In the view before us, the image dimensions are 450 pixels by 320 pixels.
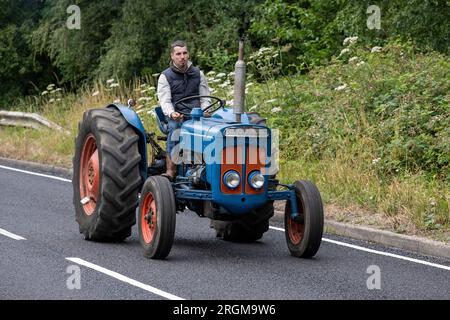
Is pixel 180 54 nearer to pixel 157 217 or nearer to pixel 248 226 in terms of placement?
pixel 248 226

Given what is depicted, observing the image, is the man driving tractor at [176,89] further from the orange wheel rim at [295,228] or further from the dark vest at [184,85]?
the orange wheel rim at [295,228]

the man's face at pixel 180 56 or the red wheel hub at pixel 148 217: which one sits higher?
the man's face at pixel 180 56

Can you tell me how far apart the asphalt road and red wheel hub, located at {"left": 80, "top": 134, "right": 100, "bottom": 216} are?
0.40m

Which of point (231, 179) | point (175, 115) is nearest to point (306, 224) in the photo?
point (231, 179)

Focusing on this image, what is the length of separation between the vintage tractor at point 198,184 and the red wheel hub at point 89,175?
0.02 metres

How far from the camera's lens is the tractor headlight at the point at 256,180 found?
11000 millimetres

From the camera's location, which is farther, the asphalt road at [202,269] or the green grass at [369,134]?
the green grass at [369,134]

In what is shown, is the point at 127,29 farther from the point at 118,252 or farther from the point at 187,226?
the point at 118,252

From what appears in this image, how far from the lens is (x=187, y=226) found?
44.3 ft

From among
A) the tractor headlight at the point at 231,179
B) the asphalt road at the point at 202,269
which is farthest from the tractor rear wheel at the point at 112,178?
the tractor headlight at the point at 231,179

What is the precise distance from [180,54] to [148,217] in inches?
79.7

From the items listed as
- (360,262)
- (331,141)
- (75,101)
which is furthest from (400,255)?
(75,101)

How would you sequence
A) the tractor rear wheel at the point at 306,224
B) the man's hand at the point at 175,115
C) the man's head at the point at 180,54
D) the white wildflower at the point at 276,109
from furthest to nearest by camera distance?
the white wildflower at the point at 276,109 < the man's head at the point at 180,54 < the man's hand at the point at 175,115 < the tractor rear wheel at the point at 306,224

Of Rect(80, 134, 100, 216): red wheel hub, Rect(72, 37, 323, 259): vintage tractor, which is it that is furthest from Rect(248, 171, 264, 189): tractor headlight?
Rect(80, 134, 100, 216): red wheel hub
